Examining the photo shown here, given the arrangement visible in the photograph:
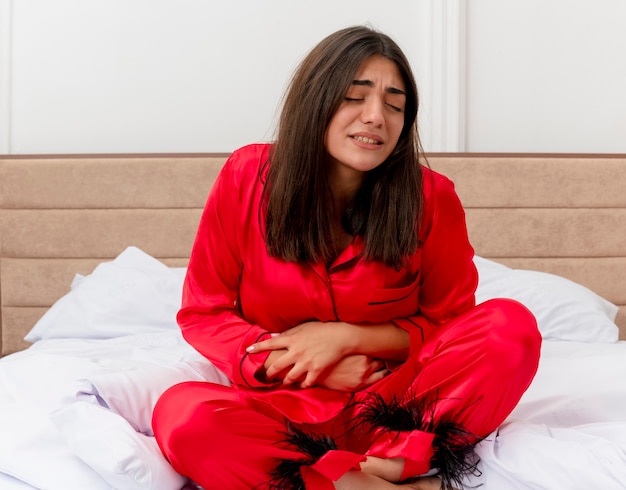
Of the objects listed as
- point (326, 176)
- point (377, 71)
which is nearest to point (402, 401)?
point (326, 176)

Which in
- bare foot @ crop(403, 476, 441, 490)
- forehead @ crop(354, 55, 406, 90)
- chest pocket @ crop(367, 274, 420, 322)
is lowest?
bare foot @ crop(403, 476, 441, 490)

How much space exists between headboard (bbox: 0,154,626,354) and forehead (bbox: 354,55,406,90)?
1.30 m

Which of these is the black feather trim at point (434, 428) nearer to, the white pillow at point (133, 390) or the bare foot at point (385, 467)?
the bare foot at point (385, 467)

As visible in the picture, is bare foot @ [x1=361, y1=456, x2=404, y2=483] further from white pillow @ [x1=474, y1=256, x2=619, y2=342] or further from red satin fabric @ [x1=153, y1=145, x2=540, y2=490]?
white pillow @ [x1=474, y1=256, x2=619, y2=342]

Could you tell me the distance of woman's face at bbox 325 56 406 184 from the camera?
4.66ft

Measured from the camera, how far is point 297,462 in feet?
3.98

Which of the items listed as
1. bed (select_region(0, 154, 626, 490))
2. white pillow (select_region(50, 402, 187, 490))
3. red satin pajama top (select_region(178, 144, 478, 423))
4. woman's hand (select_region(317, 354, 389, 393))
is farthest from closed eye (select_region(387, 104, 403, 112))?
white pillow (select_region(50, 402, 187, 490))

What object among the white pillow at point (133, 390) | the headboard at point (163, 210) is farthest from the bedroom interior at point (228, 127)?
the white pillow at point (133, 390)

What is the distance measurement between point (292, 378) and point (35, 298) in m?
1.63

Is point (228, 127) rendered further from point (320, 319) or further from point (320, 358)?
point (320, 358)

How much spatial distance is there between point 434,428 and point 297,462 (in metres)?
0.27

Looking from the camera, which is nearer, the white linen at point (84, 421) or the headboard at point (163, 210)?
A: the white linen at point (84, 421)

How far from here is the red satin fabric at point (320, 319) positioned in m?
1.23

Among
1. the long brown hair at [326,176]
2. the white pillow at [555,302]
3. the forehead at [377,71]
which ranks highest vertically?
the forehead at [377,71]
